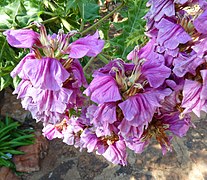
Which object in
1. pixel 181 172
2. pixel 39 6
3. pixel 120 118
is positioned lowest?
pixel 181 172

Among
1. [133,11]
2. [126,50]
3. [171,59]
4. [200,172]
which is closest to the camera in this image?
[171,59]

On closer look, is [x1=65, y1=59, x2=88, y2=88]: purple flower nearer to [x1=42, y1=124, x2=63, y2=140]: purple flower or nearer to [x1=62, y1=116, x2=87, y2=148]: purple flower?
[x1=62, y1=116, x2=87, y2=148]: purple flower

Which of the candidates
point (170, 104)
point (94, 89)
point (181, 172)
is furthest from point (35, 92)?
point (181, 172)

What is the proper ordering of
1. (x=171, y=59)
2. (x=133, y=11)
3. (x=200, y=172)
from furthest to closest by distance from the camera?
(x=200, y=172)
(x=133, y=11)
(x=171, y=59)

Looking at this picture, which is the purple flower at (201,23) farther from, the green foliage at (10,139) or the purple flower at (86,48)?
the green foliage at (10,139)

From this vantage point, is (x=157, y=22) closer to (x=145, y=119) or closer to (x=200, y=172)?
(x=145, y=119)

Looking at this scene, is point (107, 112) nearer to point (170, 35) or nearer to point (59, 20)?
point (170, 35)

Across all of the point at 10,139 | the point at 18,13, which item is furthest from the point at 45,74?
the point at 10,139

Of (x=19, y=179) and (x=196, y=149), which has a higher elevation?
(x=196, y=149)
